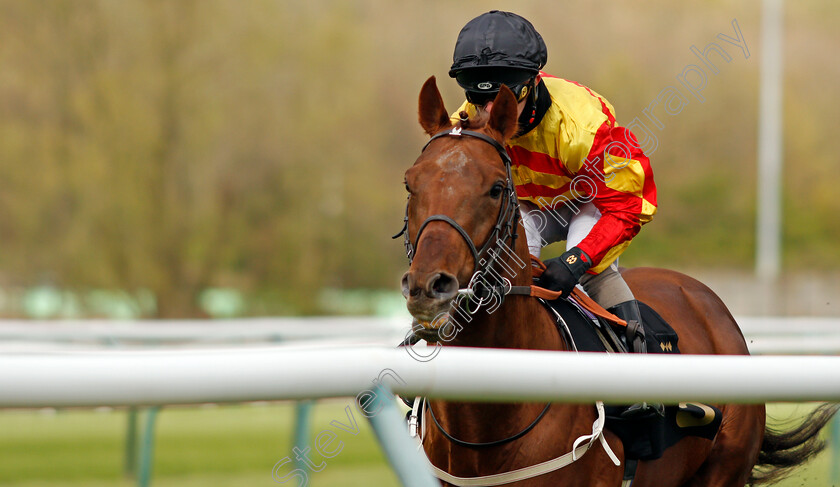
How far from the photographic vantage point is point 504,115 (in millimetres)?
2482

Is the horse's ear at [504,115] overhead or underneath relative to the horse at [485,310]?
overhead

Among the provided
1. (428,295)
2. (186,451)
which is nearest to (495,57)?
(428,295)

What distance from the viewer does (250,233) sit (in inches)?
675

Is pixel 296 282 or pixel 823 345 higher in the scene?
pixel 296 282

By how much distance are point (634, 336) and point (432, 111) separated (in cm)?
94

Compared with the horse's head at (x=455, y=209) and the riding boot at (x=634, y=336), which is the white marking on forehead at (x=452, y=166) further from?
the riding boot at (x=634, y=336)

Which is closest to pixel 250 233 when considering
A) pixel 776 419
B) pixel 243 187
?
pixel 243 187

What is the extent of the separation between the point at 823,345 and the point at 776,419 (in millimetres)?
1008

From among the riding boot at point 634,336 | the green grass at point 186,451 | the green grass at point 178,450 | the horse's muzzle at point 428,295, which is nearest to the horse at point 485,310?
the horse's muzzle at point 428,295

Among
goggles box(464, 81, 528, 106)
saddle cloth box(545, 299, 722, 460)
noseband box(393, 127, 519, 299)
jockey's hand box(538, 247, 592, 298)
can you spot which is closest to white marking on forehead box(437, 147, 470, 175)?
noseband box(393, 127, 519, 299)

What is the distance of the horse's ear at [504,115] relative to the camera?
2.46 m

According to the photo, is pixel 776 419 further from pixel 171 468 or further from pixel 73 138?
pixel 73 138

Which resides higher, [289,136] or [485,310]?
[289,136]

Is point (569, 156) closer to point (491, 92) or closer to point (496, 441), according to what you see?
point (491, 92)
